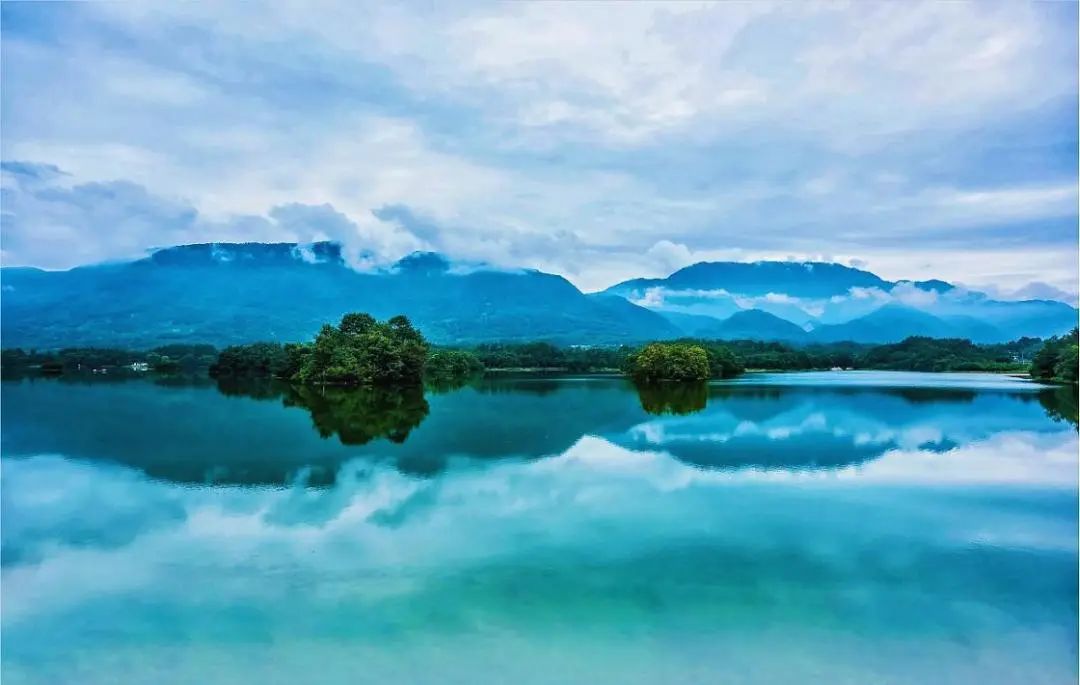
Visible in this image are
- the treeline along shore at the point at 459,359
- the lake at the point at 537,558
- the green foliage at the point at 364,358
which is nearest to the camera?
the lake at the point at 537,558

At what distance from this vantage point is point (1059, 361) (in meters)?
53.4

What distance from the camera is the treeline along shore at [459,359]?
50094 millimetres

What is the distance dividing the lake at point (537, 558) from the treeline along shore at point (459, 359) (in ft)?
85.6

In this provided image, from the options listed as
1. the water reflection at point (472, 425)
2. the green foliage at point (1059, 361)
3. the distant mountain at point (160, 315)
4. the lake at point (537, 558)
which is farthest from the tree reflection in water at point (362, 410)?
the distant mountain at point (160, 315)

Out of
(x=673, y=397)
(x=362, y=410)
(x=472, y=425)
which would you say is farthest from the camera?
(x=673, y=397)

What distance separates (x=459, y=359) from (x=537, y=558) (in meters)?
59.2

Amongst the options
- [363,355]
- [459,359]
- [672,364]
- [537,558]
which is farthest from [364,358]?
[537,558]

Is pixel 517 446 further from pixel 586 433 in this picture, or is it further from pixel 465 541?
pixel 465 541

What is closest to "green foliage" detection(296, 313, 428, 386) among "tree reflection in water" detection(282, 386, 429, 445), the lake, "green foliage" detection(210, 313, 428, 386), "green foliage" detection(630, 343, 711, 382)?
"green foliage" detection(210, 313, 428, 386)

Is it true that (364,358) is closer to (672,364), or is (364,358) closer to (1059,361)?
(672,364)

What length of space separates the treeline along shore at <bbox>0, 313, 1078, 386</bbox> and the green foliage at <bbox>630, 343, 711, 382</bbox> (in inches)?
3.1

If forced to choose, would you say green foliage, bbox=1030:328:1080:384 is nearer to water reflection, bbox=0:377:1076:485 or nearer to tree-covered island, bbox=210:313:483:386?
water reflection, bbox=0:377:1076:485

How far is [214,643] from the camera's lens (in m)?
8.44

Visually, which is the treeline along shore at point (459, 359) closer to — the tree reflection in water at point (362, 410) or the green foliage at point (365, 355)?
the green foliage at point (365, 355)
